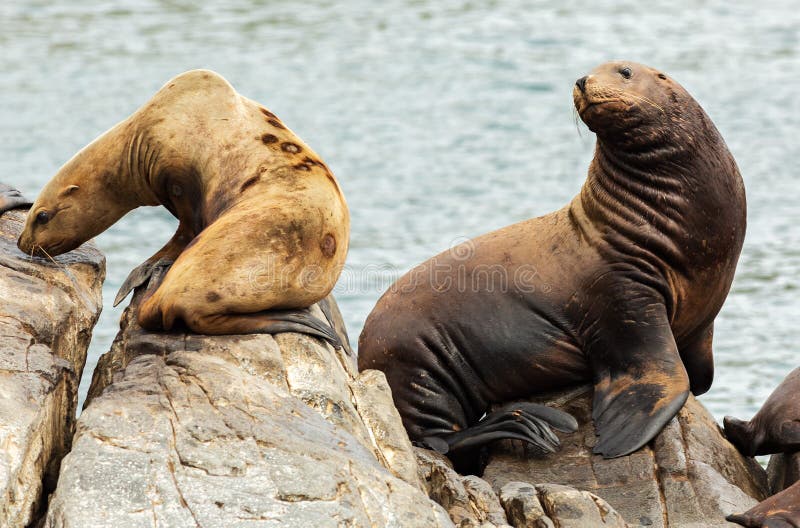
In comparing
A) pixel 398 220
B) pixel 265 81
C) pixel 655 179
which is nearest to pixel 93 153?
pixel 655 179

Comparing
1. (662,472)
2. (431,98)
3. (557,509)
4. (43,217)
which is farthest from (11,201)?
(431,98)

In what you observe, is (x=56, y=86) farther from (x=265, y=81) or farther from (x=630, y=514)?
(x=630, y=514)

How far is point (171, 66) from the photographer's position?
24125 millimetres

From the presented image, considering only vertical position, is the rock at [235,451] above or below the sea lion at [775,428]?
above

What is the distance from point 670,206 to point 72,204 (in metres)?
3.31

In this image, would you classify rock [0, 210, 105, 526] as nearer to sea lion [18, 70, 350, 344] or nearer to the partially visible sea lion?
sea lion [18, 70, 350, 344]

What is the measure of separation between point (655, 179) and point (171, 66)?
17822 millimetres

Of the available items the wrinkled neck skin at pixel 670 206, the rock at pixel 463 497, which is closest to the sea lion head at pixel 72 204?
the rock at pixel 463 497

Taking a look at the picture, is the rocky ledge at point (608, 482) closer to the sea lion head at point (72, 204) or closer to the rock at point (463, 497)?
the rock at point (463, 497)

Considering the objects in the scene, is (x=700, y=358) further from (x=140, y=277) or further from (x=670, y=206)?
(x=140, y=277)

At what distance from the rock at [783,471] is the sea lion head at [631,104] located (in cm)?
189

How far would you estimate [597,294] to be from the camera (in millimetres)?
7383

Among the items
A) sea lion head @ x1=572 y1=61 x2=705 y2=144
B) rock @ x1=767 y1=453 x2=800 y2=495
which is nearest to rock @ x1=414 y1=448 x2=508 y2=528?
rock @ x1=767 y1=453 x2=800 y2=495

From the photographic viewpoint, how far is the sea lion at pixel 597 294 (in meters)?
7.21
